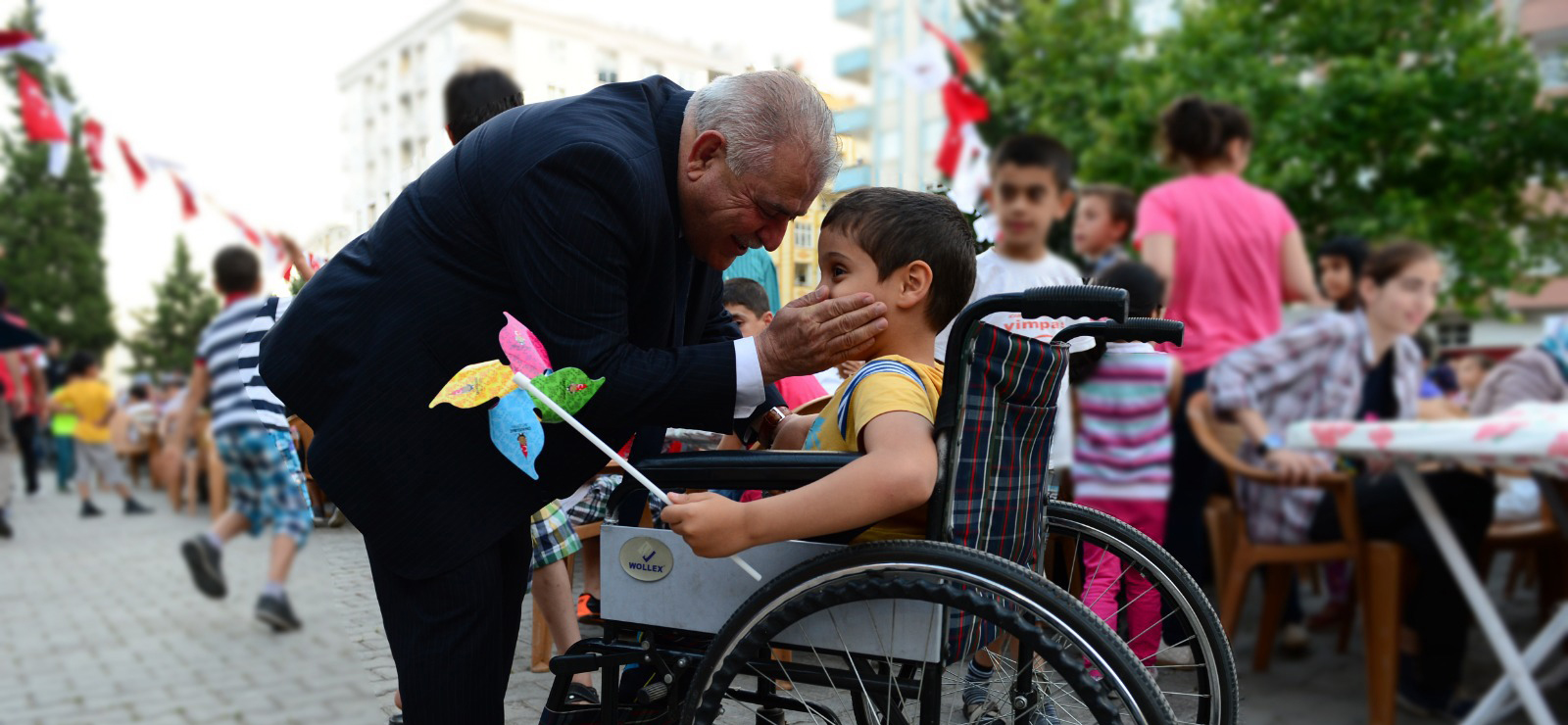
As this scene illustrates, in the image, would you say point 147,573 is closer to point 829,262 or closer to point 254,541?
point 254,541

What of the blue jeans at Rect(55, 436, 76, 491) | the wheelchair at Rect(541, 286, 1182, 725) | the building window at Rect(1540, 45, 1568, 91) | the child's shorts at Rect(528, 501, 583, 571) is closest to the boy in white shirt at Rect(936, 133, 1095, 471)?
the child's shorts at Rect(528, 501, 583, 571)

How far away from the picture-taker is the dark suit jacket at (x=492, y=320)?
5.64 ft

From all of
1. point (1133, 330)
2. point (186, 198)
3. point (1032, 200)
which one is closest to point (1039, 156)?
point (1032, 200)

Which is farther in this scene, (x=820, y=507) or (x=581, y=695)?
(x=581, y=695)

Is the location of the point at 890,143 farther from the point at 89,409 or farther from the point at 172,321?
the point at 89,409

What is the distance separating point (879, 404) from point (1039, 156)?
293 centimetres

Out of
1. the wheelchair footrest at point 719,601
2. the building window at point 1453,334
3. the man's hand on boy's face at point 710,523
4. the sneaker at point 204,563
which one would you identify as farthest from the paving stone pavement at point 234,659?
the building window at point 1453,334

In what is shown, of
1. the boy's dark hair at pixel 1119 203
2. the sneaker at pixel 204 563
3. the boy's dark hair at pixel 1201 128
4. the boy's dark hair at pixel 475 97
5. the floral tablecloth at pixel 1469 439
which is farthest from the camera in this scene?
the sneaker at pixel 204 563

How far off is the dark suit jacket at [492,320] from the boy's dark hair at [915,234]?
11.2 inches

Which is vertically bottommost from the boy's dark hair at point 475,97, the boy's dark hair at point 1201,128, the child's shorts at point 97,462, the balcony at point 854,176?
the child's shorts at point 97,462

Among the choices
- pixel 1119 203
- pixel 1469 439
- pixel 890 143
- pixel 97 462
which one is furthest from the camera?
pixel 890 143

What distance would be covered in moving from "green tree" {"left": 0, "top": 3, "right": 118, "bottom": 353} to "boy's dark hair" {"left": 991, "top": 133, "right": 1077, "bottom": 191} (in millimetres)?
45717

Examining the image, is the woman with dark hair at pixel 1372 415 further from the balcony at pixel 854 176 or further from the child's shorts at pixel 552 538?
the child's shorts at pixel 552 538

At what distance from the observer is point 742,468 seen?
5.70 ft
